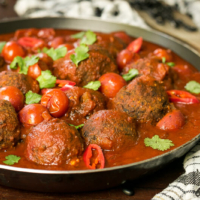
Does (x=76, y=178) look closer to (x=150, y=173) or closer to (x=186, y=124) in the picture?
(x=150, y=173)

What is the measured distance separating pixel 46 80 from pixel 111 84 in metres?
0.83

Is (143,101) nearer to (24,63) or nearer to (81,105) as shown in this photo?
(81,105)

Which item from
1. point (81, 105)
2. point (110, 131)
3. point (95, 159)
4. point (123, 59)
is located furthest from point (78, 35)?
point (95, 159)

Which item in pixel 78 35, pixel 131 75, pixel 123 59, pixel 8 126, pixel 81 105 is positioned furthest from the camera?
pixel 78 35

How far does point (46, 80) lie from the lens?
3977 millimetres

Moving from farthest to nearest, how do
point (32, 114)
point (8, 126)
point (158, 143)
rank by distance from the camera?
point (32, 114)
point (158, 143)
point (8, 126)

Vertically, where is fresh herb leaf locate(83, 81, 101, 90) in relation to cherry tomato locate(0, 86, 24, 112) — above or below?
below

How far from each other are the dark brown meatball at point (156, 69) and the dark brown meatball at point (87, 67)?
1.32 feet

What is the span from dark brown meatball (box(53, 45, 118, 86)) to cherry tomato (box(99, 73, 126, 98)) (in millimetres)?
211

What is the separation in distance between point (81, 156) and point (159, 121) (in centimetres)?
107

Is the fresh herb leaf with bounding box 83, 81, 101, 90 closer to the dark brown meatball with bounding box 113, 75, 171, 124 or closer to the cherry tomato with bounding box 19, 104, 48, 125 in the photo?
the dark brown meatball with bounding box 113, 75, 171, 124

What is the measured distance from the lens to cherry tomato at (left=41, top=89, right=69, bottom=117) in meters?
3.51

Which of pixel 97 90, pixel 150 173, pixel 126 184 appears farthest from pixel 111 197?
pixel 97 90

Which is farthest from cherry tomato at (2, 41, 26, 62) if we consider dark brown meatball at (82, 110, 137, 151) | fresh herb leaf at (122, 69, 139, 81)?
dark brown meatball at (82, 110, 137, 151)
